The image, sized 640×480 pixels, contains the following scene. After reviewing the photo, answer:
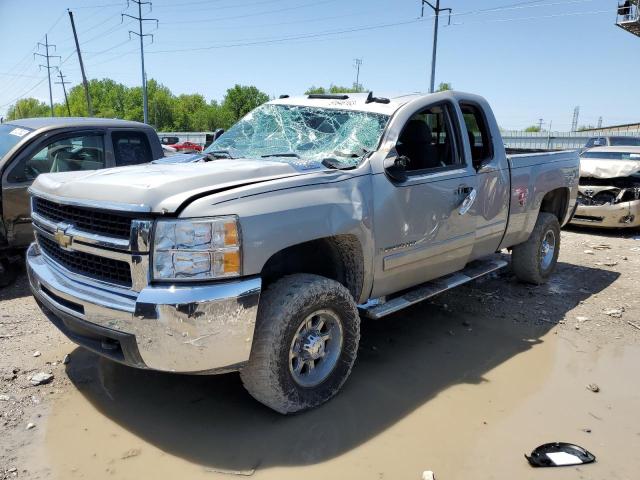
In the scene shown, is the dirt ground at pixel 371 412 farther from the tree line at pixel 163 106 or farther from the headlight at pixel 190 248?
the tree line at pixel 163 106

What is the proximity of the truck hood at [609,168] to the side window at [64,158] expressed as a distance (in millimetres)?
8451

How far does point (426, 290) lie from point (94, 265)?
2487mm

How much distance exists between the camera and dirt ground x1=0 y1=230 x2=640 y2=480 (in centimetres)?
281

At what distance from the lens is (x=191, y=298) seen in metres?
2.58

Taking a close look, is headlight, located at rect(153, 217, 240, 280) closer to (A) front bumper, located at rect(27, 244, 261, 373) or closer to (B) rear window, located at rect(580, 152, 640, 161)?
(A) front bumper, located at rect(27, 244, 261, 373)

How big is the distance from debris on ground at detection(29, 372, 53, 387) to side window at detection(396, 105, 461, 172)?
10.1 ft

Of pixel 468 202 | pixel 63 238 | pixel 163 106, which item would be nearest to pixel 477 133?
pixel 468 202

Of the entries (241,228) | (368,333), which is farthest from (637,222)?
(241,228)

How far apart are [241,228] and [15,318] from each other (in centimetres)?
319

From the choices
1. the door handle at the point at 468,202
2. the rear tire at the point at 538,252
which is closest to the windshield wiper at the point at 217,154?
the door handle at the point at 468,202

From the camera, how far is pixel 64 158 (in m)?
5.98

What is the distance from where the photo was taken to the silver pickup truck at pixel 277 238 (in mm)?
2654

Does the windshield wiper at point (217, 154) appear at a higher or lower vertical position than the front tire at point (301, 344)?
higher

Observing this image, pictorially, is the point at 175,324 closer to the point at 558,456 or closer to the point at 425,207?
the point at 425,207
